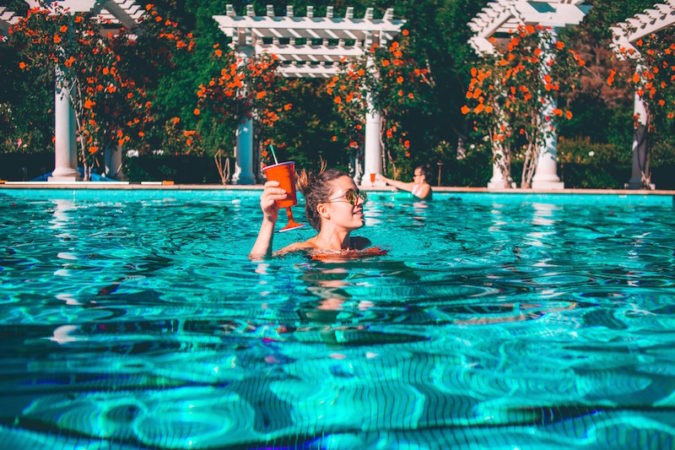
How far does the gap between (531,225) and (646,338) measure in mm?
6180

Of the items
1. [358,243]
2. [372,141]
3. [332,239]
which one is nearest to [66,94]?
[372,141]

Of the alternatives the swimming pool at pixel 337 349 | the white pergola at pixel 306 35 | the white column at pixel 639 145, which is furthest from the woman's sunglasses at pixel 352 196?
the white column at pixel 639 145

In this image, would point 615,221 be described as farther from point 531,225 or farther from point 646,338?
point 646,338

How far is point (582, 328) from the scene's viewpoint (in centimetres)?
326

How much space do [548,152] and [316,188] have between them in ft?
39.6

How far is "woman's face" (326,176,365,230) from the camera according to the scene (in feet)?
16.6

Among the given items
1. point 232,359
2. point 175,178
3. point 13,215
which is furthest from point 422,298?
point 175,178

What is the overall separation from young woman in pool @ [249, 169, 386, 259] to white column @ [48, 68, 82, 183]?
12166 mm

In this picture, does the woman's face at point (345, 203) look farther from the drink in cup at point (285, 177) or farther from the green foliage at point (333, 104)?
the green foliage at point (333, 104)

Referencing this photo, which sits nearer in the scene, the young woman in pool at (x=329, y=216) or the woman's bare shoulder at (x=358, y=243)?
the young woman in pool at (x=329, y=216)

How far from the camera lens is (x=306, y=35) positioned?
17750mm

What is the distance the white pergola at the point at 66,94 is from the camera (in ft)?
52.0

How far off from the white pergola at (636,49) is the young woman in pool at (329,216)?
1274 centimetres

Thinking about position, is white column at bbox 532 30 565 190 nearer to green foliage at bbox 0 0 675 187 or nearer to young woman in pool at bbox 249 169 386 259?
green foliage at bbox 0 0 675 187
